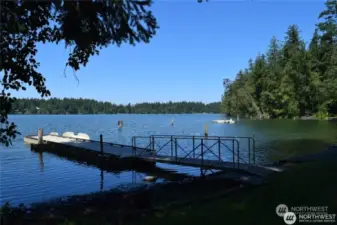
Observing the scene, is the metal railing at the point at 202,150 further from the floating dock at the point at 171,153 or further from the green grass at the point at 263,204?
the green grass at the point at 263,204

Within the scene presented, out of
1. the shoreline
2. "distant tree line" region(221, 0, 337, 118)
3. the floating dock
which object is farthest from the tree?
"distant tree line" region(221, 0, 337, 118)

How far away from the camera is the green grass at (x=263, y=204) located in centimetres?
673

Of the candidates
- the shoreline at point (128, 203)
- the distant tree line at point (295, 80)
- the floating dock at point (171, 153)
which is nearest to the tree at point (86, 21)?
the shoreline at point (128, 203)

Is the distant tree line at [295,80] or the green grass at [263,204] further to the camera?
the distant tree line at [295,80]

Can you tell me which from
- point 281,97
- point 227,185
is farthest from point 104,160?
point 281,97

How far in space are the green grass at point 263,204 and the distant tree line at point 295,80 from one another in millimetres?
57489

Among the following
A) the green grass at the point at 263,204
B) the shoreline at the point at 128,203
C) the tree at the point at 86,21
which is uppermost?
the tree at the point at 86,21

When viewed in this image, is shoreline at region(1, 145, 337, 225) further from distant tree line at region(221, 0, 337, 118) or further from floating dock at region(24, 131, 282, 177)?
distant tree line at region(221, 0, 337, 118)

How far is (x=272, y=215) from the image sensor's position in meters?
6.78

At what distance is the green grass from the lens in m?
6.73

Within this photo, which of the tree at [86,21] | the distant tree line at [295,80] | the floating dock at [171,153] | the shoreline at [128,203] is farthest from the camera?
the distant tree line at [295,80]

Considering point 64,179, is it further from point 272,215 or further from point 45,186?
point 272,215

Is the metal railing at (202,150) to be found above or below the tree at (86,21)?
below

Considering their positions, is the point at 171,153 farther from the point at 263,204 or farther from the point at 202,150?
the point at 263,204
